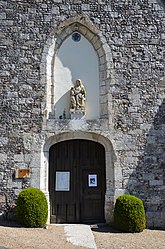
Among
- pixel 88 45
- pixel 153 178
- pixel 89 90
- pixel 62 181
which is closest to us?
pixel 153 178

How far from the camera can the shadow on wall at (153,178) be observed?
22.8 feet

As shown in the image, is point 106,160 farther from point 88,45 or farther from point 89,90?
point 88,45

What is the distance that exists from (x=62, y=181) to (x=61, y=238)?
1.99 meters

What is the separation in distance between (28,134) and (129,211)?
2.90 meters

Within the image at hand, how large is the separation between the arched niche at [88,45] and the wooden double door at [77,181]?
0.87 m

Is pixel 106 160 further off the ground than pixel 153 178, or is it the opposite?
pixel 106 160

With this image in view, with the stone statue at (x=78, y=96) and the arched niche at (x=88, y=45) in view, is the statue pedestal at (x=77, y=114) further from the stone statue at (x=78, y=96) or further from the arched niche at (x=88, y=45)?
the arched niche at (x=88, y=45)

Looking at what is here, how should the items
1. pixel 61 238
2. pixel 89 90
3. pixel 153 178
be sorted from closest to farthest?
pixel 61 238 < pixel 153 178 < pixel 89 90

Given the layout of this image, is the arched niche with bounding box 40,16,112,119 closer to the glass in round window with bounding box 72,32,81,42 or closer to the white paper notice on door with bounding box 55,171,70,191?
the glass in round window with bounding box 72,32,81,42

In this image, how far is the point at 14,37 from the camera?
7566mm

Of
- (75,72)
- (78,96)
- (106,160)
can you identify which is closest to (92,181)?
(106,160)

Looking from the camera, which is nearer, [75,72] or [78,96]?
[78,96]

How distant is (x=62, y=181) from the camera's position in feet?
24.0

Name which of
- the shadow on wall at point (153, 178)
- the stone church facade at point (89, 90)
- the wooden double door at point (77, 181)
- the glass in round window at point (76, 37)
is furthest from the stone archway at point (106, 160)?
the glass in round window at point (76, 37)
